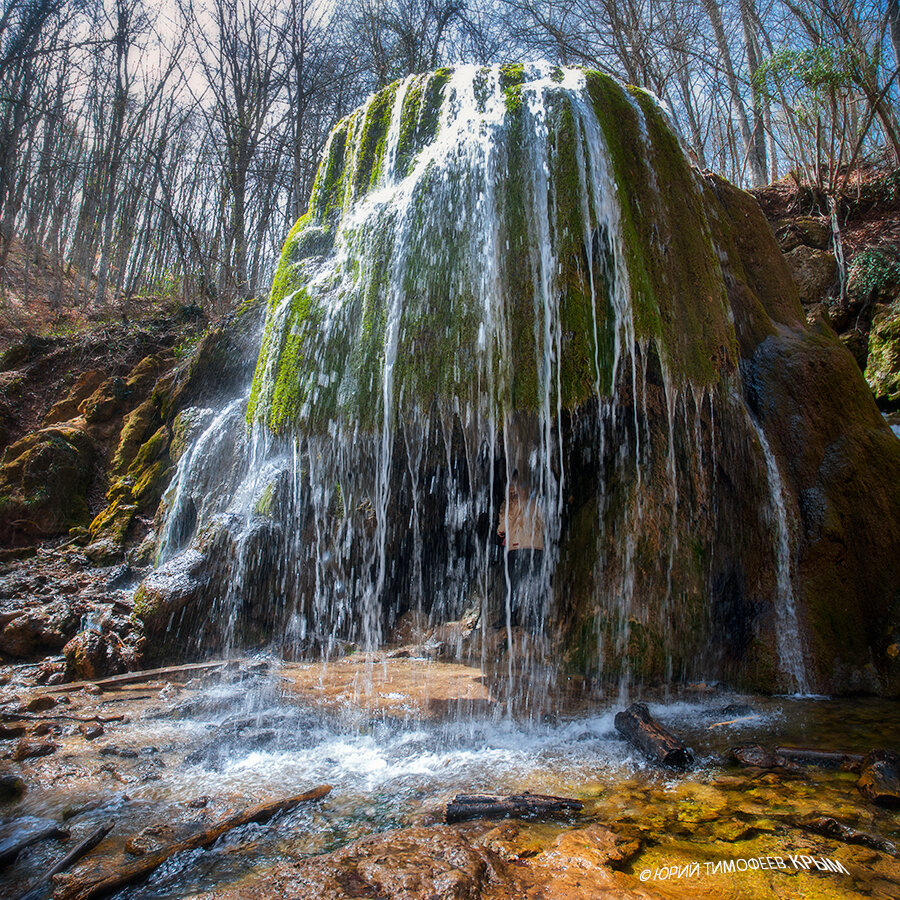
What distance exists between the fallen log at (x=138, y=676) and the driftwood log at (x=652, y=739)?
3701 mm

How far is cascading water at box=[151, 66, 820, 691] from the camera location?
→ 4.03 metres

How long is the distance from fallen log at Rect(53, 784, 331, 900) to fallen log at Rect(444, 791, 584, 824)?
786 mm

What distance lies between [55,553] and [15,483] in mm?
1607

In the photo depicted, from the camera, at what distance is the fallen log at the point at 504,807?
229 cm

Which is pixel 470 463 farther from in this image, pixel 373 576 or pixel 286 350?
pixel 373 576

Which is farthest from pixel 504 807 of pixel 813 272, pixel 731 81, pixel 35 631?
pixel 731 81

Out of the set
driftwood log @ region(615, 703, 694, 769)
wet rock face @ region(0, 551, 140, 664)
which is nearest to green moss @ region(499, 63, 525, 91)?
driftwood log @ region(615, 703, 694, 769)

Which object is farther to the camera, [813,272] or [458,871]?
[813,272]

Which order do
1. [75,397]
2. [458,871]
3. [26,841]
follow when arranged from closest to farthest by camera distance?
[458,871] < [26,841] < [75,397]

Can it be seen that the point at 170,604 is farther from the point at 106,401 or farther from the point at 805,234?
the point at 805,234

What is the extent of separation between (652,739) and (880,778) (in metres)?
0.98

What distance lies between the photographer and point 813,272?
9.18 meters

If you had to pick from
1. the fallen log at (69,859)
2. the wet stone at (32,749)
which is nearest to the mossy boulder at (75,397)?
the wet stone at (32,749)

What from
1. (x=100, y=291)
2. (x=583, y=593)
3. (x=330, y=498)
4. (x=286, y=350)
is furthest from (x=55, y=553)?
(x=100, y=291)
